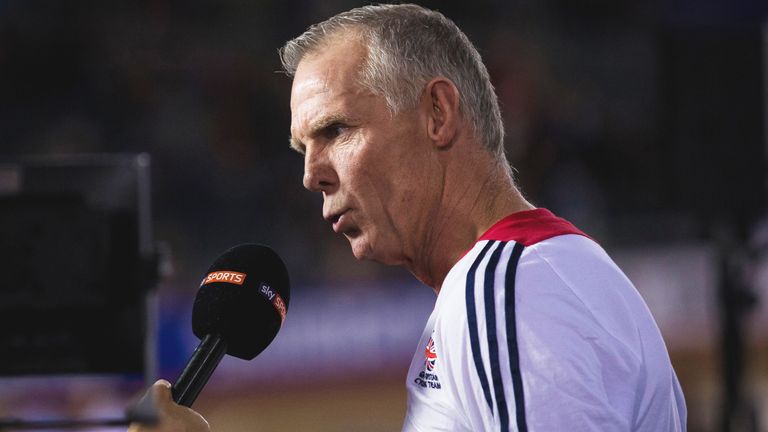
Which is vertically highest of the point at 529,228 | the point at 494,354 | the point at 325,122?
the point at 325,122

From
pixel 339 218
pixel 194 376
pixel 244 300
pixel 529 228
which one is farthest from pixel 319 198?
pixel 194 376

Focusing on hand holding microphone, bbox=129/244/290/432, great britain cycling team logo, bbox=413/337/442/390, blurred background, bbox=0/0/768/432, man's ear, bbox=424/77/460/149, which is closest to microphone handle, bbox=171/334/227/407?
hand holding microphone, bbox=129/244/290/432

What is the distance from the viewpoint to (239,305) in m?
1.57

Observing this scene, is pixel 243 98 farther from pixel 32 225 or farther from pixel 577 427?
pixel 577 427

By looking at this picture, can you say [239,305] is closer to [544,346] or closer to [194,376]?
[194,376]

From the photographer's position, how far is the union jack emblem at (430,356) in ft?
5.03

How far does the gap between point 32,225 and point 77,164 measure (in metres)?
0.16

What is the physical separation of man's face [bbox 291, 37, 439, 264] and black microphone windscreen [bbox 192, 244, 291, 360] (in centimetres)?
15

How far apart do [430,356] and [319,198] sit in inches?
151

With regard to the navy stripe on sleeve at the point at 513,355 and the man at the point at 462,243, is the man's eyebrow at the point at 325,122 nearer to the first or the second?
the man at the point at 462,243

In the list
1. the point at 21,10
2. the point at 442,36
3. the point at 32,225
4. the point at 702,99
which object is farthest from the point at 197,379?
the point at 21,10

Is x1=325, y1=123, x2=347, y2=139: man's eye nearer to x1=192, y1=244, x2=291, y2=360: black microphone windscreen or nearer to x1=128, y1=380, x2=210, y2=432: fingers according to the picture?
x1=192, y1=244, x2=291, y2=360: black microphone windscreen

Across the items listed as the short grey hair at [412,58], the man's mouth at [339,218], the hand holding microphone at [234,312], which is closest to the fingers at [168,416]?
the hand holding microphone at [234,312]

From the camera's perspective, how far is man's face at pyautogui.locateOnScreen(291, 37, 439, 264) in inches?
65.8
